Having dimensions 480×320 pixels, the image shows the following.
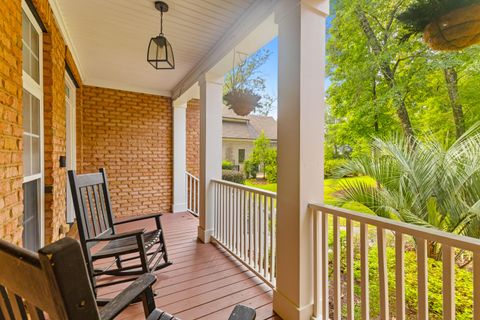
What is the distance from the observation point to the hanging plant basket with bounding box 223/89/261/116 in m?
2.66

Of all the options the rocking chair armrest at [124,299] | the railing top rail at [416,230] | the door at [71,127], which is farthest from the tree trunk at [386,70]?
the door at [71,127]

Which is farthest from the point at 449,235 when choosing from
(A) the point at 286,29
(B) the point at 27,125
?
(B) the point at 27,125

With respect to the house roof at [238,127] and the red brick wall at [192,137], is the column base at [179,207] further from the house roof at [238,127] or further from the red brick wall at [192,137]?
the house roof at [238,127]

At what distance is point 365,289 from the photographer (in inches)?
55.2

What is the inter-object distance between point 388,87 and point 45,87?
5.28m

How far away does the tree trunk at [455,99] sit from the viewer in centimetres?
369

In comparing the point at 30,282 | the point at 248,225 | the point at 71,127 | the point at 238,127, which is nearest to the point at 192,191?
the point at 71,127

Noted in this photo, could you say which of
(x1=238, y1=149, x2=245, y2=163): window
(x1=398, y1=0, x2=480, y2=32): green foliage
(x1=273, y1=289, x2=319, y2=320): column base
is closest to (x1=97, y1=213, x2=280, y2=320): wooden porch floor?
(x1=273, y1=289, x2=319, y2=320): column base

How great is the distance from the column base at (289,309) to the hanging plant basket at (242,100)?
186cm

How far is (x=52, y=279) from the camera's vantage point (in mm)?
448

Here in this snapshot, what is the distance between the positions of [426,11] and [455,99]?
3394mm

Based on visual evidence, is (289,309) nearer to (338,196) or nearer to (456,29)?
(338,196)

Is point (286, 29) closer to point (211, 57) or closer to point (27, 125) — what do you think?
point (211, 57)

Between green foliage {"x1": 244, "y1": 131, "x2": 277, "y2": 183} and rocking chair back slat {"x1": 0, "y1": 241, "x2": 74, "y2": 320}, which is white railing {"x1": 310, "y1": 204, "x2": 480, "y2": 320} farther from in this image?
green foliage {"x1": 244, "y1": 131, "x2": 277, "y2": 183}
